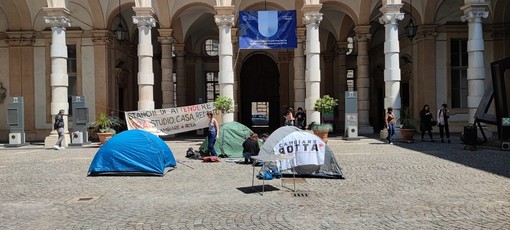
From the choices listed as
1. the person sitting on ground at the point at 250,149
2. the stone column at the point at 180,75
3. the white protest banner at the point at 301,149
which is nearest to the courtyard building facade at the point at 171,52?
the stone column at the point at 180,75

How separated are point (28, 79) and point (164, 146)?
1496cm

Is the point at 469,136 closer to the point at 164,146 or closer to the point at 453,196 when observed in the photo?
the point at 453,196

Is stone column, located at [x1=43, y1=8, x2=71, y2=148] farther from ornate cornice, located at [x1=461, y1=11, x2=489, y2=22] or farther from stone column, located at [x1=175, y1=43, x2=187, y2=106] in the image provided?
ornate cornice, located at [x1=461, y1=11, x2=489, y2=22]

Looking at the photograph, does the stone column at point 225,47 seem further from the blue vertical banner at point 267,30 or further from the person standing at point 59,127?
the person standing at point 59,127

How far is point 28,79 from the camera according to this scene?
23.3m

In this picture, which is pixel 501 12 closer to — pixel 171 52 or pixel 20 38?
pixel 171 52

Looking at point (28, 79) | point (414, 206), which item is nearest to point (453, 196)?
point (414, 206)

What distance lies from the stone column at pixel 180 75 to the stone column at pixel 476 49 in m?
15.5

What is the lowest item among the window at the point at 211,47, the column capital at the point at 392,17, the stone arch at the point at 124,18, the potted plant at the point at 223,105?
the potted plant at the point at 223,105

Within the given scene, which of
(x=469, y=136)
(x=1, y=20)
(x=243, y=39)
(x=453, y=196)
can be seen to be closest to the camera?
(x=453, y=196)

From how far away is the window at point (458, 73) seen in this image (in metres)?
23.9

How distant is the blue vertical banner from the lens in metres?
19.4

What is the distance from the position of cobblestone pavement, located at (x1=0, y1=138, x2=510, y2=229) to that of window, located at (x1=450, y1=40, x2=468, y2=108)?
39.1 feet

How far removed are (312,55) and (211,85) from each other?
12884 millimetres
